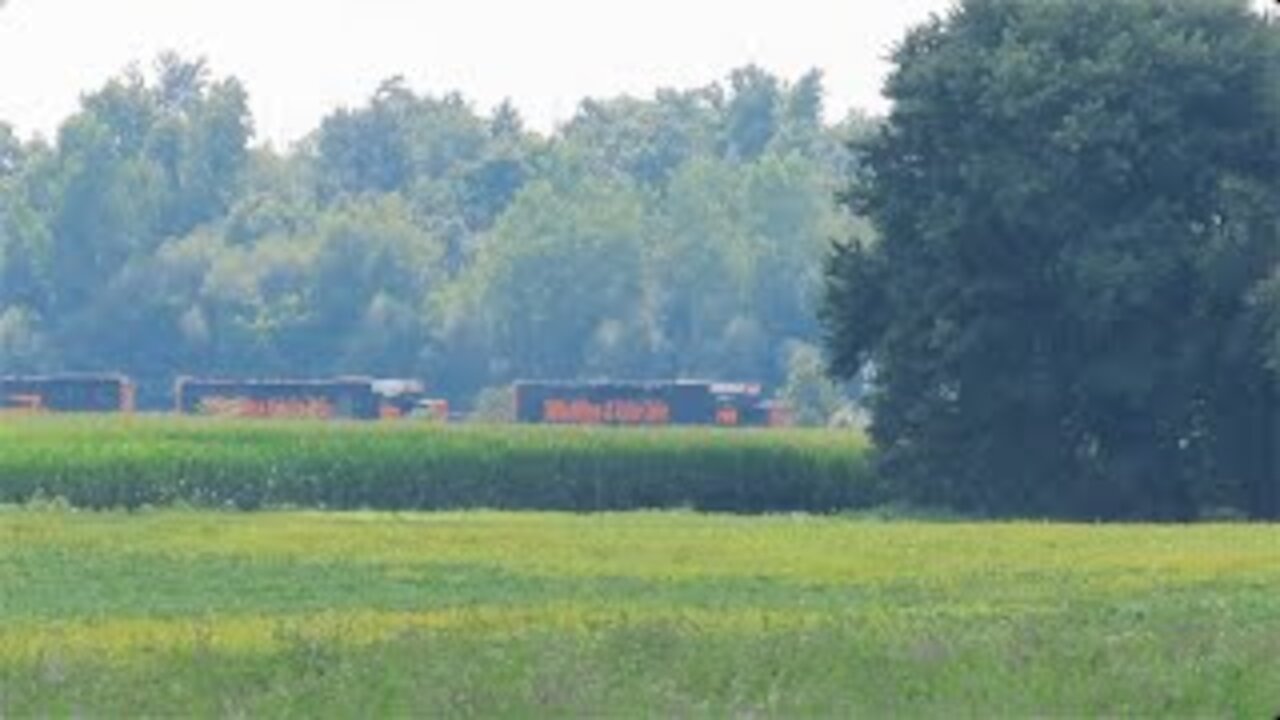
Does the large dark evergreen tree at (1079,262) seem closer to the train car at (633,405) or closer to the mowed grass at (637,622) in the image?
the mowed grass at (637,622)

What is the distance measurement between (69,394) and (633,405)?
76.9 ft

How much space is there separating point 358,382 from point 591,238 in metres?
43.0

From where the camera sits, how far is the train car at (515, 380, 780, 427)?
142 meters

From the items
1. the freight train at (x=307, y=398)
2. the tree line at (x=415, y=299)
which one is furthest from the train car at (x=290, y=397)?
the tree line at (x=415, y=299)

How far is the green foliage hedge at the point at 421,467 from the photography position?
88.5m

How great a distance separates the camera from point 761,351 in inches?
7416

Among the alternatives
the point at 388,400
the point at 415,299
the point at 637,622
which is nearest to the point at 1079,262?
the point at 637,622

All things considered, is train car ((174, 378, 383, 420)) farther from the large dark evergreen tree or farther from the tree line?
the large dark evergreen tree

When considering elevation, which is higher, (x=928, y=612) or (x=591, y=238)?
(x=591, y=238)

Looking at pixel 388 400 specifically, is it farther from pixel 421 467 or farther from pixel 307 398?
pixel 421 467

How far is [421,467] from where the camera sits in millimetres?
94875

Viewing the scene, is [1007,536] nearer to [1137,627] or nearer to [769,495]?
[1137,627]

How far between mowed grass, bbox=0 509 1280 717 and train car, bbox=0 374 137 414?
266ft

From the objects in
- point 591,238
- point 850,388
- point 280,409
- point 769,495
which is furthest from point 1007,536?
point 591,238
